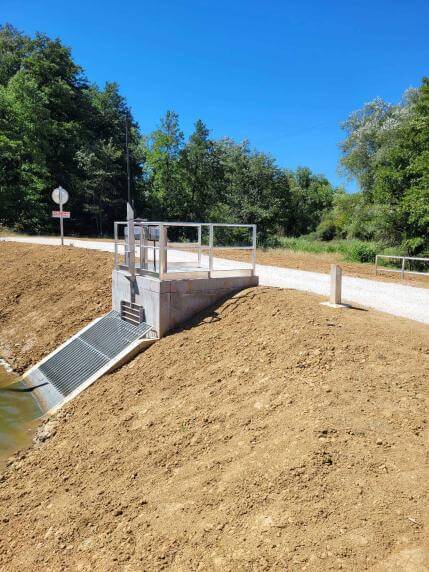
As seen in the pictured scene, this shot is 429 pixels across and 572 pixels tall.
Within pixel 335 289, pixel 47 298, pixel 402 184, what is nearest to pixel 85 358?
pixel 47 298

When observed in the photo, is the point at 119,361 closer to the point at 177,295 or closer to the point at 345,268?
the point at 177,295

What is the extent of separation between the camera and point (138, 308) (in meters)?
9.88

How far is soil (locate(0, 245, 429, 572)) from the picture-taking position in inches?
133

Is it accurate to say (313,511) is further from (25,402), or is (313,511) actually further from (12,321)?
(12,321)

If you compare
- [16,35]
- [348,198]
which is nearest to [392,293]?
[348,198]

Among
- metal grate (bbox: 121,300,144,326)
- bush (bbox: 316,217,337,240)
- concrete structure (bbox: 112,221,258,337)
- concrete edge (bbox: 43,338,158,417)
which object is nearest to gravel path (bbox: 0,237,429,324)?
concrete structure (bbox: 112,221,258,337)

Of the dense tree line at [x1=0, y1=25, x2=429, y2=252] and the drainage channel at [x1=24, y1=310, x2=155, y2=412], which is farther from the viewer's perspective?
the dense tree line at [x1=0, y1=25, x2=429, y2=252]

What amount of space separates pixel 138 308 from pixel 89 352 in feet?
5.31

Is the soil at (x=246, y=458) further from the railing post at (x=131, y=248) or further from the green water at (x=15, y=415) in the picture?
the railing post at (x=131, y=248)

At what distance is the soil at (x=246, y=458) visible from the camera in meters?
3.39

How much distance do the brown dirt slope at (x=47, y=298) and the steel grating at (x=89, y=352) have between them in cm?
112

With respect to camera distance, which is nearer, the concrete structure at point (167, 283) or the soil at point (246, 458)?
the soil at point (246, 458)

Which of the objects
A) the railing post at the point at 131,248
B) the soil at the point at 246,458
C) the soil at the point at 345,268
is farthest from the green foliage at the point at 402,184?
the soil at the point at 246,458

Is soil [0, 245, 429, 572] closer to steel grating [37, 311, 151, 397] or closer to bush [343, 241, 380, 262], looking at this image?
steel grating [37, 311, 151, 397]
